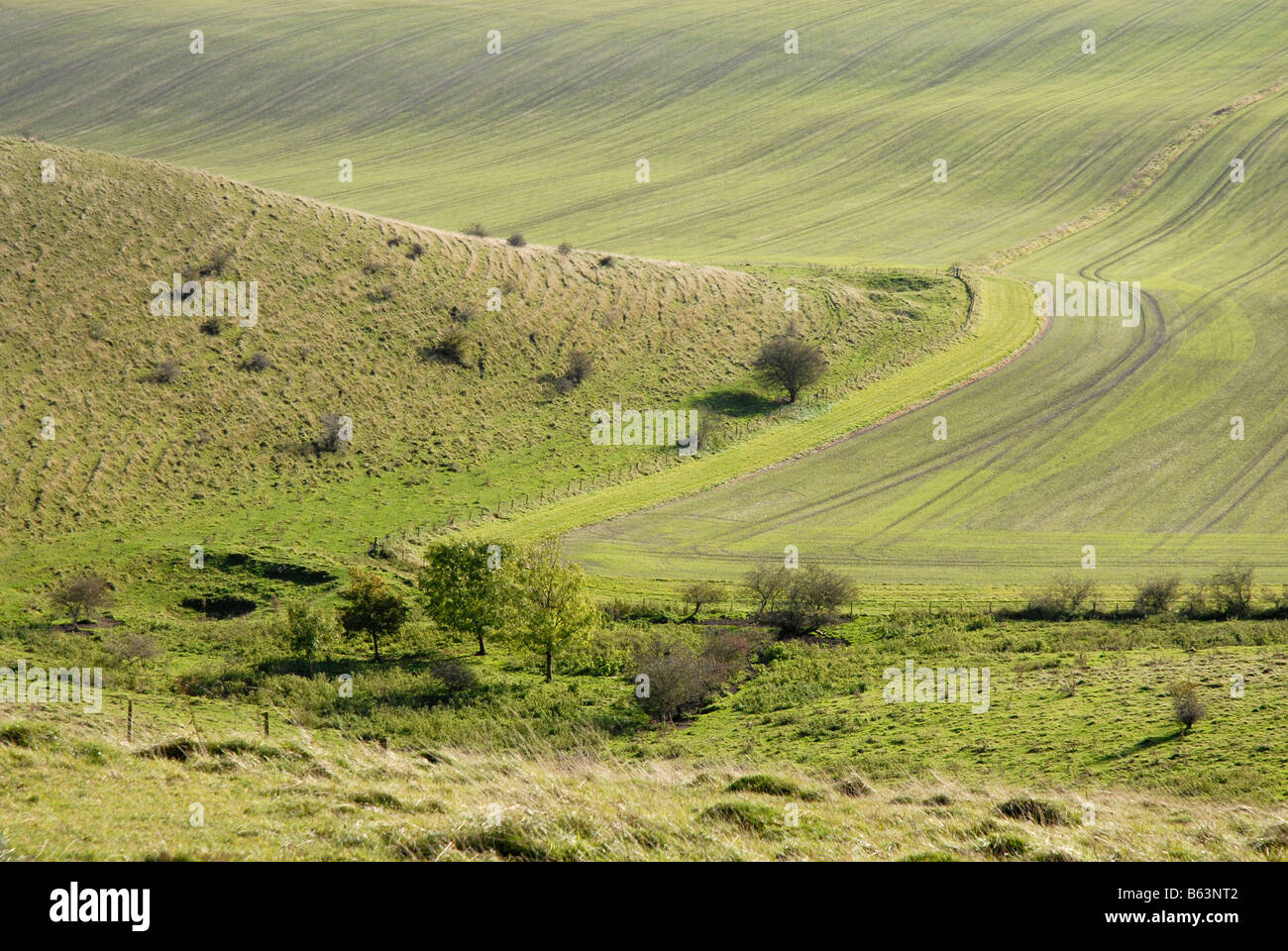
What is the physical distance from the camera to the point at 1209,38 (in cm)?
15425

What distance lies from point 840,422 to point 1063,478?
15556 mm

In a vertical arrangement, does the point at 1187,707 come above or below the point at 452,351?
below

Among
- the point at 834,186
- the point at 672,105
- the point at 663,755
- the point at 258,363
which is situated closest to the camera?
the point at 663,755

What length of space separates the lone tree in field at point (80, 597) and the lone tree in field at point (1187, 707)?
126 feet

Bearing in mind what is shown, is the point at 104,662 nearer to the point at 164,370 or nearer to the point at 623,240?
the point at 164,370

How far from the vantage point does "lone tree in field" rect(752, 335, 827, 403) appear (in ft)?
247

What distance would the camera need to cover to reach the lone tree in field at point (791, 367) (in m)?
75.2

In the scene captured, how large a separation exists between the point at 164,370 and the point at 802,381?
42.1 metres

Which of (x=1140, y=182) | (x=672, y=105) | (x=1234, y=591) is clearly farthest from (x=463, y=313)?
(x=672, y=105)

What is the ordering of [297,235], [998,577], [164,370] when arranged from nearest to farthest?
1. [998,577]
2. [164,370]
3. [297,235]

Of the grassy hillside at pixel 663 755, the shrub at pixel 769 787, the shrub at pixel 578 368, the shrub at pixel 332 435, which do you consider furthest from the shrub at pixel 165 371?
the shrub at pixel 769 787

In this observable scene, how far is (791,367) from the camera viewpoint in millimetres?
75125

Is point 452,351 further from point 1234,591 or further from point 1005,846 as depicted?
point 1005,846
